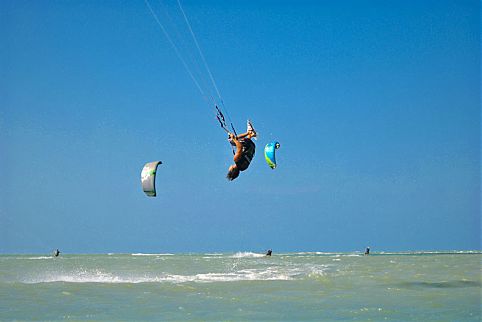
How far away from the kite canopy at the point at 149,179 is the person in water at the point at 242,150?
3280 millimetres

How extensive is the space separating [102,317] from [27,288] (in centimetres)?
741

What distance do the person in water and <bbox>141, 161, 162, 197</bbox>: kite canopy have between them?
3.28m

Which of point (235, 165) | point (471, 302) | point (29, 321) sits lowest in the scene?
point (29, 321)

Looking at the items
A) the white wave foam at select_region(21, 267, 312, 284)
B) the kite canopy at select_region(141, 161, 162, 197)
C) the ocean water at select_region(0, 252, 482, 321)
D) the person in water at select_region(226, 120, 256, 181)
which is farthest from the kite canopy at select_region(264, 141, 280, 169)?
the white wave foam at select_region(21, 267, 312, 284)

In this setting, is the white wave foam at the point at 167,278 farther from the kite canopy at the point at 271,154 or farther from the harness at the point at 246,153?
the harness at the point at 246,153

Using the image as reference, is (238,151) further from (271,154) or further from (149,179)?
(149,179)

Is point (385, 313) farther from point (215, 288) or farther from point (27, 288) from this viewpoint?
point (27, 288)

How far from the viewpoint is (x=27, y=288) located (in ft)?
61.1

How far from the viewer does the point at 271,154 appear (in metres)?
17.3

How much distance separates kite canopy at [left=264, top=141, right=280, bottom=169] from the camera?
1725cm

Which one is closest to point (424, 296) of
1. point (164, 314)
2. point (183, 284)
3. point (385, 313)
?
point (385, 313)

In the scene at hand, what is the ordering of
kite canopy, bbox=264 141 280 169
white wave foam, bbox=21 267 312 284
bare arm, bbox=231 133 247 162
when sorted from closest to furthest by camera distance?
bare arm, bbox=231 133 247 162 < kite canopy, bbox=264 141 280 169 < white wave foam, bbox=21 267 312 284

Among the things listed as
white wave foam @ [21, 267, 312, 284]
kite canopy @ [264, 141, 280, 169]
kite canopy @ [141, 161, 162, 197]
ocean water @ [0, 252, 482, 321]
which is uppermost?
kite canopy @ [264, 141, 280, 169]

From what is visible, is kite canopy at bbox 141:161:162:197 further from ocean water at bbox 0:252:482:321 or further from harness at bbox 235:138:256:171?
harness at bbox 235:138:256:171
